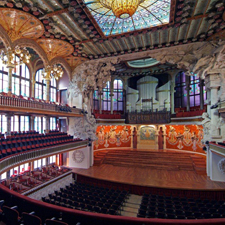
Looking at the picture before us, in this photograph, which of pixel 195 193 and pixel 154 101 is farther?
pixel 154 101

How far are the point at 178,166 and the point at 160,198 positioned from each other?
22.7 feet

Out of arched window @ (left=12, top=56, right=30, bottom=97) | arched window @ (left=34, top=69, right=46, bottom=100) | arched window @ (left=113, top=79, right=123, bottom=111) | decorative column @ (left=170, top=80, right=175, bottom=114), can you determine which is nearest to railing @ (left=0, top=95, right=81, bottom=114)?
arched window @ (left=12, top=56, right=30, bottom=97)

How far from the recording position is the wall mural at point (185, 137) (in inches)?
706

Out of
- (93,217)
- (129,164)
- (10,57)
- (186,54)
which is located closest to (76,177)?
(129,164)

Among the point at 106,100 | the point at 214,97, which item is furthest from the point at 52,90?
the point at 214,97

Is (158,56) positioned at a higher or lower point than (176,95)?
higher

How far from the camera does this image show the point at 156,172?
1451 centimetres

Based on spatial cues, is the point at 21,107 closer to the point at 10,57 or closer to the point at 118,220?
the point at 10,57

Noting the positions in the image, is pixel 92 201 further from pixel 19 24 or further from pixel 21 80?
pixel 21 80

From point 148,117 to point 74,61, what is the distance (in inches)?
449

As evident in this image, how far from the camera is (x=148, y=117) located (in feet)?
66.6

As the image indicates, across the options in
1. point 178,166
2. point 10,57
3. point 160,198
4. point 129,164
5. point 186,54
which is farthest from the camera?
point 129,164

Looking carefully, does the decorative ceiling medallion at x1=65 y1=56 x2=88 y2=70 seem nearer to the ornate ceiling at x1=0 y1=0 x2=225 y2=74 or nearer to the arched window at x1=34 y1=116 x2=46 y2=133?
the ornate ceiling at x1=0 y1=0 x2=225 y2=74

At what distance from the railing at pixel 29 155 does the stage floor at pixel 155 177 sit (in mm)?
3143
